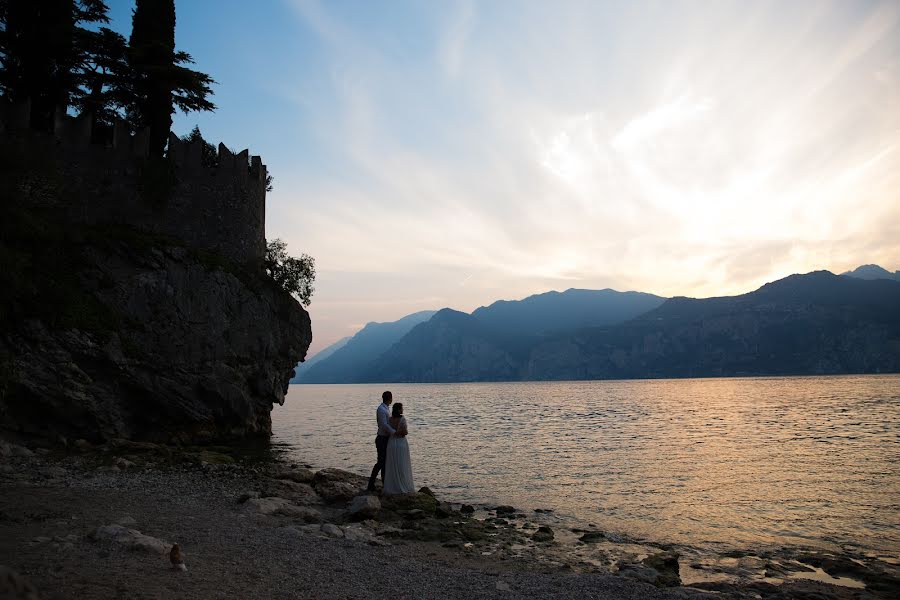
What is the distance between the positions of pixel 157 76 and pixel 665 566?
36.9m

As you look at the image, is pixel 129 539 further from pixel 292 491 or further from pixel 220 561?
pixel 292 491

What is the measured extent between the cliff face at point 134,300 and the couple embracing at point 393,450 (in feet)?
45.0

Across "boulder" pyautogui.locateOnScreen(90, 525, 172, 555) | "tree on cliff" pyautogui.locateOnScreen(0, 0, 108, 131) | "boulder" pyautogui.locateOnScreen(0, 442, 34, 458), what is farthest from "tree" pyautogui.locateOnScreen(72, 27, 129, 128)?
"boulder" pyautogui.locateOnScreen(90, 525, 172, 555)

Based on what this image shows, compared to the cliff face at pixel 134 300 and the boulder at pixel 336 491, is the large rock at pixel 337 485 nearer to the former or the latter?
the boulder at pixel 336 491

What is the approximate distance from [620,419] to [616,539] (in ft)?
145

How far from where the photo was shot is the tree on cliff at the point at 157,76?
3284cm

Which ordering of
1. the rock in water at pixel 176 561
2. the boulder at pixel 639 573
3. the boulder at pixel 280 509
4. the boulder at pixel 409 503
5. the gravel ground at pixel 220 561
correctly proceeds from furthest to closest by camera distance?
1. the boulder at pixel 409 503
2. the boulder at pixel 280 509
3. the boulder at pixel 639 573
4. the rock in water at pixel 176 561
5. the gravel ground at pixel 220 561

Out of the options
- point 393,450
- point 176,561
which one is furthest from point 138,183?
point 176,561

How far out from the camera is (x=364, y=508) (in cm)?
1497

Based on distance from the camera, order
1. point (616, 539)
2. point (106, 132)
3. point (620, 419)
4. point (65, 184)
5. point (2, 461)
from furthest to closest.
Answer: point (620, 419) → point (106, 132) → point (65, 184) → point (2, 461) → point (616, 539)

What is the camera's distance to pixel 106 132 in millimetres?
32188

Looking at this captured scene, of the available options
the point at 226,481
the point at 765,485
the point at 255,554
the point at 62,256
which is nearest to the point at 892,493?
the point at 765,485

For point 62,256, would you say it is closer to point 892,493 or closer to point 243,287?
point 243,287

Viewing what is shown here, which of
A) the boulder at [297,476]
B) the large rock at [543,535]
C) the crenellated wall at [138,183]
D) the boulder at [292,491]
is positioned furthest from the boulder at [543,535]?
the crenellated wall at [138,183]
